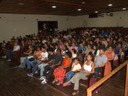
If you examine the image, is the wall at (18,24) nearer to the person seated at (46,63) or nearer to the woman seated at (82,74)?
the person seated at (46,63)

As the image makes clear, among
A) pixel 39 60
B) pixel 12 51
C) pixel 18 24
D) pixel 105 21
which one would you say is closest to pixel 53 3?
pixel 39 60

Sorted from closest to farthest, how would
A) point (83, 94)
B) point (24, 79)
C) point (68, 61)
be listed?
point (83, 94) → point (68, 61) → point (24, 79)

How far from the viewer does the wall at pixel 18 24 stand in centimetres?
1099

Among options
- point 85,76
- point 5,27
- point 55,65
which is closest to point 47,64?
point 55,65

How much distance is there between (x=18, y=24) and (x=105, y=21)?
8546 mm

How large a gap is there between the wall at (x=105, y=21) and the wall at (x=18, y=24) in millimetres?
3780

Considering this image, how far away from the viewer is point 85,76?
373cm

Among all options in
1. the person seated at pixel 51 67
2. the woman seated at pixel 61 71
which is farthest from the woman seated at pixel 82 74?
the person seated at pixel 51 67

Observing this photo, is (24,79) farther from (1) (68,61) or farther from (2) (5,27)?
(2) (5,27)

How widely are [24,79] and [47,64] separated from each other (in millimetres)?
961

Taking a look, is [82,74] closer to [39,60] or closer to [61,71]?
[61,71]

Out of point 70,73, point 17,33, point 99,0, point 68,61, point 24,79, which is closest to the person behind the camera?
point 70,73

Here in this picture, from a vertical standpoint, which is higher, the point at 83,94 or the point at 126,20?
the point at 126,20

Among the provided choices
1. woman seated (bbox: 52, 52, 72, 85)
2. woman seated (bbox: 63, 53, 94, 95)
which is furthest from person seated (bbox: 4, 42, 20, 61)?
woman seated (bbox: 63, 53, 94, 95)
